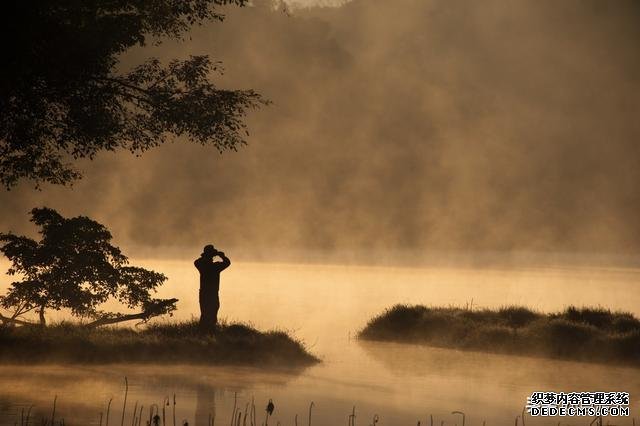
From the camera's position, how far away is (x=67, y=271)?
34031mm

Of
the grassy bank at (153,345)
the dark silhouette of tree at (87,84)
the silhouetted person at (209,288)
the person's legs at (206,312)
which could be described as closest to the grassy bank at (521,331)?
the grassy bank at (153,345)

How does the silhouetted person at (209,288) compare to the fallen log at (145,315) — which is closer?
the silhouetted person at (209,288)

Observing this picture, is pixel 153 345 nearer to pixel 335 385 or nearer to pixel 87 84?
pixel 335 385

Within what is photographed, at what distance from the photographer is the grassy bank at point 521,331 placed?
36250 millimetres

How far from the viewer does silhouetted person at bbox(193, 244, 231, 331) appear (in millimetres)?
33250

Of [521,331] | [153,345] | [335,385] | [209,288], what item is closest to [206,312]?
[209,288]

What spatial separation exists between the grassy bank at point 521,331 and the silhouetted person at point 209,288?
10.3 metres

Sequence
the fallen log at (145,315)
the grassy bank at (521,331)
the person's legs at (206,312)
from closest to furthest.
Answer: the person's legs at (206,312) < the fallen log at (145,315) < the grassy bank at (521,331)

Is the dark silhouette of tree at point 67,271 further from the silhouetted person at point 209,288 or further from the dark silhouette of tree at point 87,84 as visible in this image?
the dark silhouette of tree at point 87,84

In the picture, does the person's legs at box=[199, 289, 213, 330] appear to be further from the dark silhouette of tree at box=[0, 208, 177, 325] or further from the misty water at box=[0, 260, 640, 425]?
the misty water at box=[0, 260, 640, 425]

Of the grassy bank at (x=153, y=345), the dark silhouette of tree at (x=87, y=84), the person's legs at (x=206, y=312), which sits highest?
the dark silhouette of tree at (x=87, y=84)

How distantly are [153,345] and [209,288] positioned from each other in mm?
2715

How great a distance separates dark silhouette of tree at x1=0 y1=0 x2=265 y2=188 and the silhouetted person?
366 centimetres

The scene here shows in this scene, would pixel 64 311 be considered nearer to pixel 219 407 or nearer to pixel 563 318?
pixel 563 318
